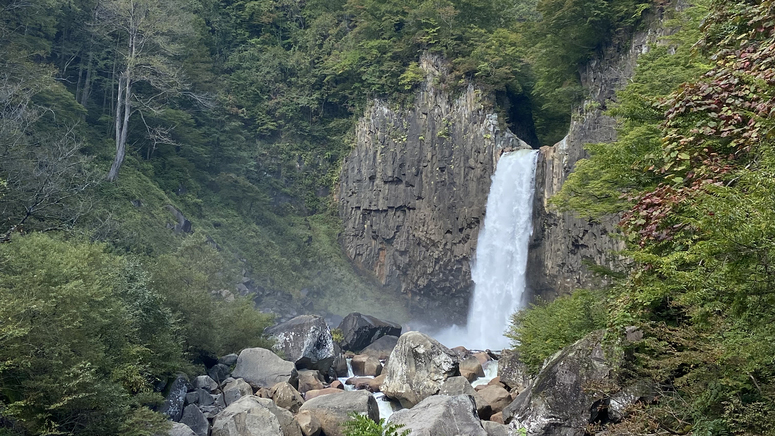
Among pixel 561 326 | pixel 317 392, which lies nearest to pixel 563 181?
pixel 561 326

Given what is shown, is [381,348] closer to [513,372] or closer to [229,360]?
[229,360]

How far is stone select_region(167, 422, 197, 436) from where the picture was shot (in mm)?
12047

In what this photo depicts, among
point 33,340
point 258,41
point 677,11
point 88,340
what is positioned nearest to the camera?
point 33,340

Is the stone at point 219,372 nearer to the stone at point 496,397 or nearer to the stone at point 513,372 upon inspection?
the stone at point 496,397

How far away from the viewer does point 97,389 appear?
1036 centimetres

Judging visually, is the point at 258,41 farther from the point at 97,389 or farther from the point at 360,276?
the point at 97,389

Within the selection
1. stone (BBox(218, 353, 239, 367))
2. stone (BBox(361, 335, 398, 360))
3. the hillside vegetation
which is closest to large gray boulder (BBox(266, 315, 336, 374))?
stone (BBox(218, 353, 239, 367))

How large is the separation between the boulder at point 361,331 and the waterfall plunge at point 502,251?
19.4 ft

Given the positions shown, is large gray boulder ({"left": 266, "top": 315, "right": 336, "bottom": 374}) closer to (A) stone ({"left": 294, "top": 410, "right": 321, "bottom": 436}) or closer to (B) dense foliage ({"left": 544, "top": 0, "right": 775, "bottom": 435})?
(A) stone ({"left": 294, "top": 410, "right": 321, "bottom": 436})

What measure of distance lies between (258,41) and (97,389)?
3344 centimetres

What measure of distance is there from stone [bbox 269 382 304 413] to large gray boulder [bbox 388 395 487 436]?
453 cm

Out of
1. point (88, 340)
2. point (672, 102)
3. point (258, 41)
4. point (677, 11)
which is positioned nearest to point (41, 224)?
point (88, 340)

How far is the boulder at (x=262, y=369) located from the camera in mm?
17125

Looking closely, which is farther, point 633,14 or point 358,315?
point 358,315
